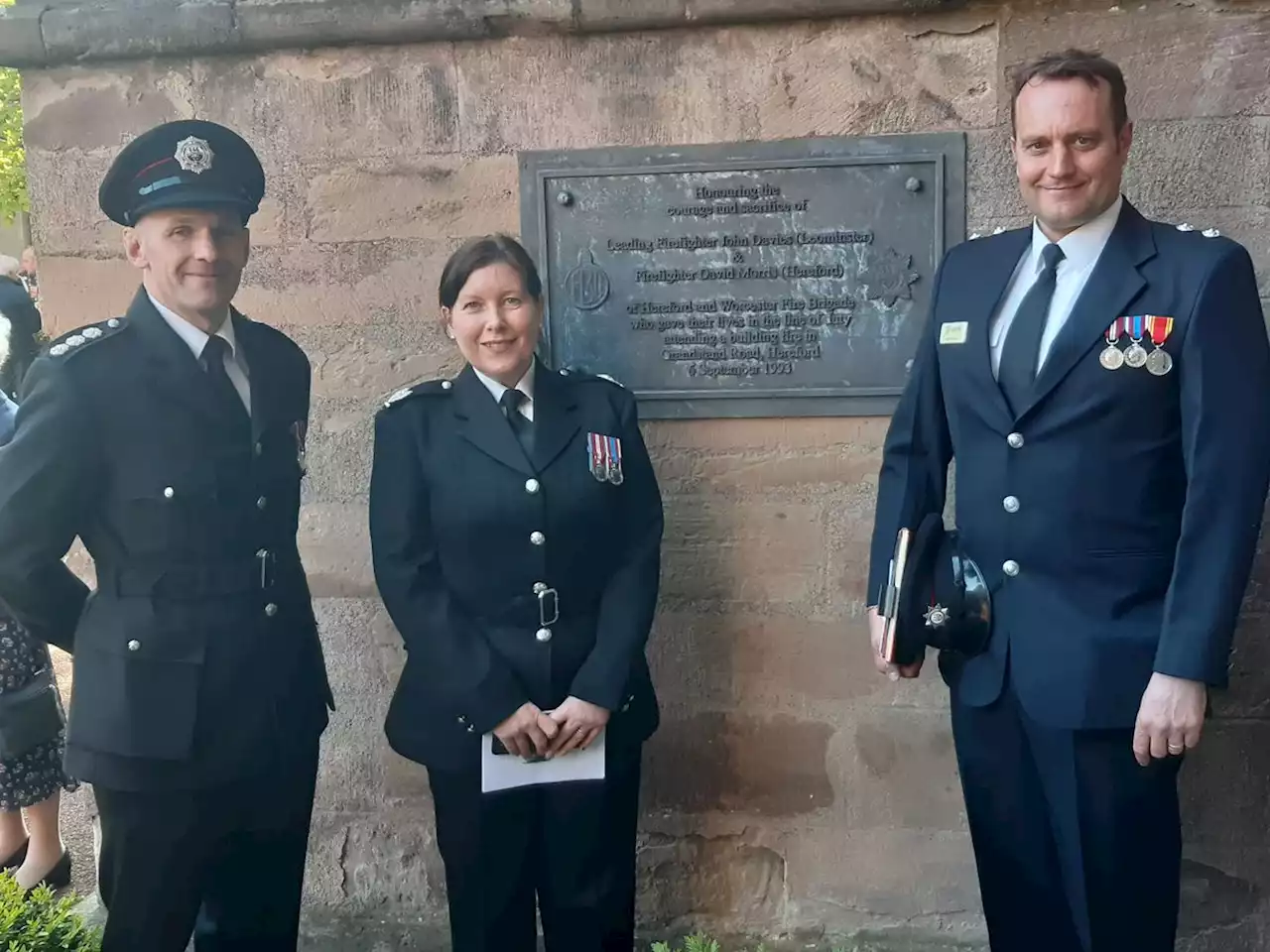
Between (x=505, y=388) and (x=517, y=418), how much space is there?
76 millimetres

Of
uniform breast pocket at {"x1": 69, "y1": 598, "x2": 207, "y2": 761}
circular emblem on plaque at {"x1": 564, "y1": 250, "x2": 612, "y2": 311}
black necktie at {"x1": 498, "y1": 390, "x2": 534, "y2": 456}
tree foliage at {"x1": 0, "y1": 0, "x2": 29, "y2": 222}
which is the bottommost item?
uniform breast pocket at {"x1": 69, "y1": 598, "x2": 207, "y2": 761}

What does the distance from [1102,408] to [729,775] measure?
1672mm

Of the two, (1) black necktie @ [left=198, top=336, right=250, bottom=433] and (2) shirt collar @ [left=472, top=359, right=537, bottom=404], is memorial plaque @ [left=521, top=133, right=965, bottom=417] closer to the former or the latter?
(2) shirt collar @ [left=472, top=359, right=537, bottom=404]

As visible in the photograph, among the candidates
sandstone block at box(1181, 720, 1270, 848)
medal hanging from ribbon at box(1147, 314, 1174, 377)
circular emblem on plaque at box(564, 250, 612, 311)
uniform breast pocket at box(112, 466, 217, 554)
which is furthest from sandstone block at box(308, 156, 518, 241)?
sandstone block at box(1181, 720, 1270, 848)

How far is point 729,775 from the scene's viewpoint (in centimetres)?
339

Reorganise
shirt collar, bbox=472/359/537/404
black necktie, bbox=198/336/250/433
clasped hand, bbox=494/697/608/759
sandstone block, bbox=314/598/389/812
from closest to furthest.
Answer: black necktie, bbox=198/336/250/433, clasped hand, bbox=494/697/608/759, shirt collar, bbox=472/359/537/404, sandstone block, bbox=314/598/389/812

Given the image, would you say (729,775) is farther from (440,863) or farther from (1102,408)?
(1102,408)

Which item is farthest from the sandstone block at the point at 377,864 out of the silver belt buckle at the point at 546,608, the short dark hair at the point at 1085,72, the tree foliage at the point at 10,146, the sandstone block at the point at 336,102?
the tree foliage at the point at 10,146

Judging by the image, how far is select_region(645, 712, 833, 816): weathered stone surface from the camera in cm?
334

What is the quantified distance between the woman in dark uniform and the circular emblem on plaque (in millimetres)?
603

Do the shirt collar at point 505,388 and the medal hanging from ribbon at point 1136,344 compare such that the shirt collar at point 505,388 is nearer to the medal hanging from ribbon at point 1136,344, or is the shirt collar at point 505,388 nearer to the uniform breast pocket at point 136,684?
the uniform breast pocket at point 136,684

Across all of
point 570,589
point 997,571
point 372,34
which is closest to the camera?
point 997,571

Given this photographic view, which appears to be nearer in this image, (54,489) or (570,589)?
(54,489)

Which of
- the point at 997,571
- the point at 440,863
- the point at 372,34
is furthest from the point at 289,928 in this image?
the point at 372,34
